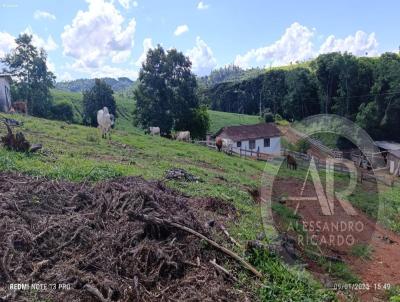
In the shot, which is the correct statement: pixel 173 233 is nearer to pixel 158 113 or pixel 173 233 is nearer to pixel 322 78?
pixel 158 113

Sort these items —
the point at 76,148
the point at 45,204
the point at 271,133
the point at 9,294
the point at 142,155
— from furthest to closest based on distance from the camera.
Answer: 1. the point at 271,133
2. the point at 142,155
3. the point at 76,148
4. the point at 45,204
5. the point at 9,294

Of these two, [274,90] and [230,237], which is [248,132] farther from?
[230,237]

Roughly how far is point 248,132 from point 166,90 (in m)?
12.1

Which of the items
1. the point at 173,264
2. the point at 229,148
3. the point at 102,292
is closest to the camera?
the point at 102,292

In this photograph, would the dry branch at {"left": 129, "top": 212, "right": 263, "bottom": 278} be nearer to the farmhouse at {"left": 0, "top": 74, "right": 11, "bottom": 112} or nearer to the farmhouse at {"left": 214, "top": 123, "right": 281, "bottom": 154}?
the farmhouse at {"left": 0, "top": 74, "right": 11, "bottom": 112}

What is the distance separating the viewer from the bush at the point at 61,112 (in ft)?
157

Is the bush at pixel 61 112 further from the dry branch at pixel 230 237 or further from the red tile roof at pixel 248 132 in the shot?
the dry branch at pixel 230 237

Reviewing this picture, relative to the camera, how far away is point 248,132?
152ft

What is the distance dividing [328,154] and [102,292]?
3729 centimetres

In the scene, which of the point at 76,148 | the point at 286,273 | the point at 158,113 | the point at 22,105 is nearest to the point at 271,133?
the point at 158,113

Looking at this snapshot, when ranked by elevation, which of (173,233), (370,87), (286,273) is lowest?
(286,273)

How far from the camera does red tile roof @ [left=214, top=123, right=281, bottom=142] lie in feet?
148

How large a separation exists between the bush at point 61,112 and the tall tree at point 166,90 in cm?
1328

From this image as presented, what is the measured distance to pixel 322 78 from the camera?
5719 cm
